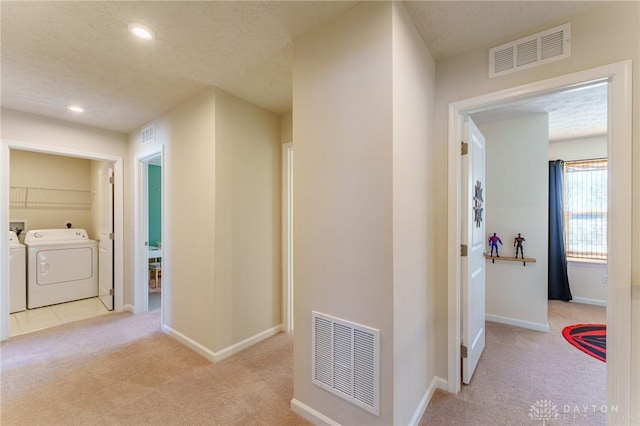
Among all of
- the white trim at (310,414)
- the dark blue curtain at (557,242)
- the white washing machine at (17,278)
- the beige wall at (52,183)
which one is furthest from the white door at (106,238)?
the dark blue curtain at (557,242)

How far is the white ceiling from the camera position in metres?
1.57

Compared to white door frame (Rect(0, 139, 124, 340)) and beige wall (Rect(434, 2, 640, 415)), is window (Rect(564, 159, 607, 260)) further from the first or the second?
white door frame (Rect(0, 139, 124, 340))

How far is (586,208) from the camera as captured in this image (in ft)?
13.6

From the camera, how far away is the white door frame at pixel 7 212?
290cm

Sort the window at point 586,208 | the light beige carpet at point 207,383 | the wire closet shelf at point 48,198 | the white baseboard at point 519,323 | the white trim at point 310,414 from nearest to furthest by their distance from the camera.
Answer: the white trim at point 310,414 < the light beige carpet at point 207,383 < the white baseboard at point 519,323 < the window at point 586,208 < the wire closet shelf at point 48,198

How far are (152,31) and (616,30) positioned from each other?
8.98ft

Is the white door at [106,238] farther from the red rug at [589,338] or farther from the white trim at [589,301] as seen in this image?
the white trim at [589,301]

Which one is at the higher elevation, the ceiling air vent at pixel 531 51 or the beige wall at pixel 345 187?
the ceiling air vent at pixel 531 51

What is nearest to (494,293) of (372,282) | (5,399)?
(372,282)

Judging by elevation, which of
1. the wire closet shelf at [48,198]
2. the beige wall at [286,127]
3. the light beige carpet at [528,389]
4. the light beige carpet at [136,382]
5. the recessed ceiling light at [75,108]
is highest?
the recessed ceiling light at [75,108]

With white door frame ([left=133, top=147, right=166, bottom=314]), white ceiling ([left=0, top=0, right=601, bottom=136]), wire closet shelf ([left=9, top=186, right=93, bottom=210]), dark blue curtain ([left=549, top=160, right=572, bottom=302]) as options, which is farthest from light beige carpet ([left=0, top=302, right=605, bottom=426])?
wire closet shelf ([left=9, top=186, right=93, bottom=210])

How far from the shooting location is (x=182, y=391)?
6.71 ft

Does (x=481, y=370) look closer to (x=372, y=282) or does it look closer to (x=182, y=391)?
(x=372, y=282)

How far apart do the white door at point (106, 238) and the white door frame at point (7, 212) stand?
0.28 ft
